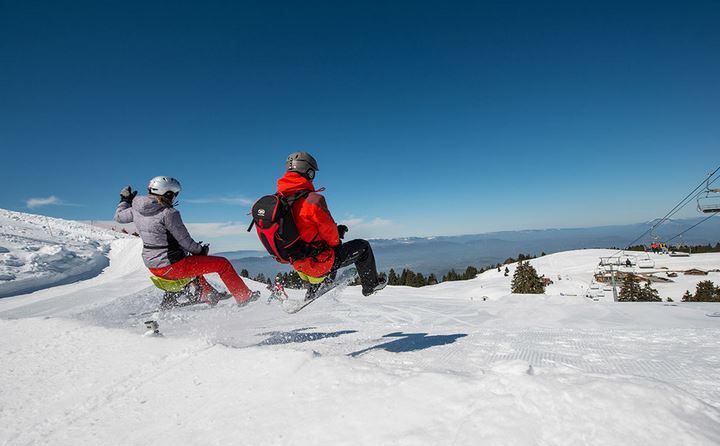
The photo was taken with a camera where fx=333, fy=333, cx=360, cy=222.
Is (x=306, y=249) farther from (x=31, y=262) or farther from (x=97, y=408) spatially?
(x=31, y=262)

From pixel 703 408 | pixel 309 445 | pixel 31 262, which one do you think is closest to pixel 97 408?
pixel 309 445

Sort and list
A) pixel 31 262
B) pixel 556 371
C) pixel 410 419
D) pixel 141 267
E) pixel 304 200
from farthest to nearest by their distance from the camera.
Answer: pixel 141 267
pixel 31 262
pixel 304 200
pixel 556 371
pixel 410 419

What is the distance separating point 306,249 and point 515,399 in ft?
10.4

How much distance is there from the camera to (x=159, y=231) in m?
5.84

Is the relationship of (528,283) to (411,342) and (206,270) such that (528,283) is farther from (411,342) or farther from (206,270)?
(206,270)

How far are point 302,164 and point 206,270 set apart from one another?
344 centimetres

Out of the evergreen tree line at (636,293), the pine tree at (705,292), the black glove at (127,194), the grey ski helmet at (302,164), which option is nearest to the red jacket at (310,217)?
the grey ski helmet at (302,164)

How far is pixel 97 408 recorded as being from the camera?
2777 millimetres

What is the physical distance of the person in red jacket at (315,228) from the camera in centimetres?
427

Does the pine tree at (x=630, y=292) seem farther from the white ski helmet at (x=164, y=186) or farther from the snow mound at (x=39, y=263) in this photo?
the snow mound at (x=39, y=263)

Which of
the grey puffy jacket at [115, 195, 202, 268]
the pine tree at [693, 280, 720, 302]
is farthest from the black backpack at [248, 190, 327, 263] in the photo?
the pine tree at [693, 280, 720, 302]

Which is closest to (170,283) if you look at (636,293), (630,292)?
(636,293)

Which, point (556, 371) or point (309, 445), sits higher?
point (556, 371)

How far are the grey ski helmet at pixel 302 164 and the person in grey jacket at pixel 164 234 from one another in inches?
111
